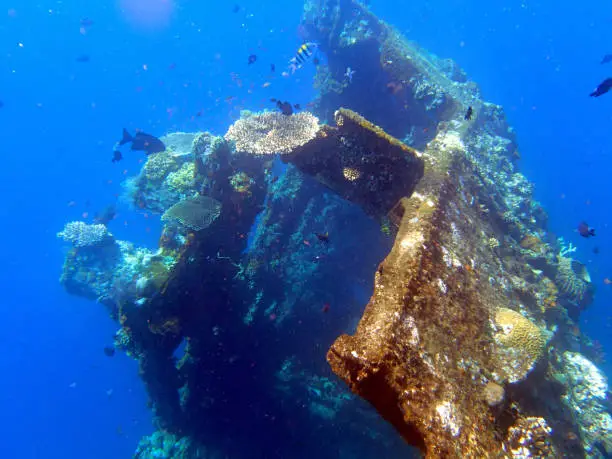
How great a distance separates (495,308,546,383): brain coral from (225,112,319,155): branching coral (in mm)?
5035

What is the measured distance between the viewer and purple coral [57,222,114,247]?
55.5 ft

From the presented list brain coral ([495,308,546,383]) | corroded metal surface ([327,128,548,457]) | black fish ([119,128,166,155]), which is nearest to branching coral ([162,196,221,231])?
black fish ([119,128,166,155])

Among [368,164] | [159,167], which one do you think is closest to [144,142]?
[159,167]

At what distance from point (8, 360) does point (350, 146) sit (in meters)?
56.5

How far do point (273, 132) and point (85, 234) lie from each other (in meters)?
14.3

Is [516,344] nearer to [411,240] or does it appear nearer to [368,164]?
[411,240]

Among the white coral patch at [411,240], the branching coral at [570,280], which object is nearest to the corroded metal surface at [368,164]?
the white coral patch at [411,240]

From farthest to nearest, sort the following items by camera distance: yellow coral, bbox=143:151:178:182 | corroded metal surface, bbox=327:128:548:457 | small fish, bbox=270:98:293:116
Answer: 1. yellow coral, bbox=143:151:178:182
2. small fish, bbox=270:98:293:116
3. corroded metal surface, bbox=327:128:548:457

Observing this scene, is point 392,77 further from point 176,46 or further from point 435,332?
point 176,46

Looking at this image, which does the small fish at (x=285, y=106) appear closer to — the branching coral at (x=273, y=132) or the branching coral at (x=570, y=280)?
the branching coral at (x=273, y=132)

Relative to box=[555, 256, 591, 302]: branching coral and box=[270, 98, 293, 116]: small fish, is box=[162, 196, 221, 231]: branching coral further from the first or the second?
box=[555, 256, 591, 302]: branching coral

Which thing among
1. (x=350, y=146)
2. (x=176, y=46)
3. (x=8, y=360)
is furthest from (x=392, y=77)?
(x=176, y=46)

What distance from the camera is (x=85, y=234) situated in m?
17.0

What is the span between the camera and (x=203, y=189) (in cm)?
846
